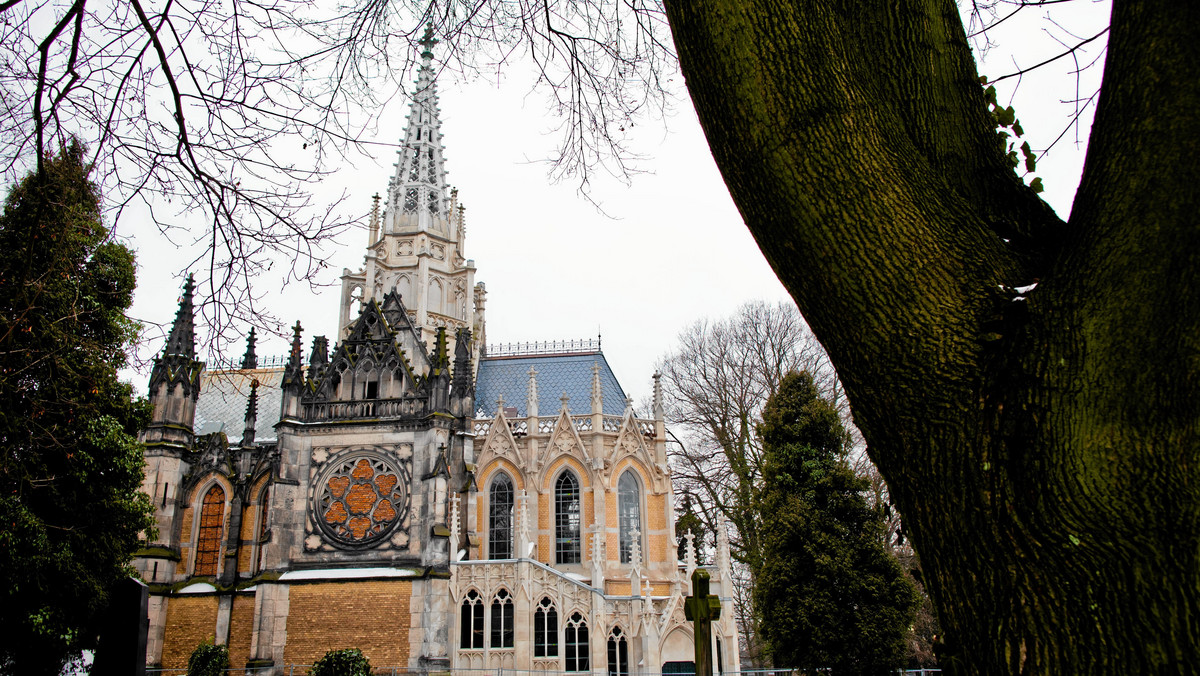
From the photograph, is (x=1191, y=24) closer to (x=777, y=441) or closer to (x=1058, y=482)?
(x=1058, y=482)

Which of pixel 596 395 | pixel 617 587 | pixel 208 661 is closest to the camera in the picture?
pixel 208 661

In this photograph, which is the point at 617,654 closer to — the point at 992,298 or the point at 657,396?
the point at 657,396

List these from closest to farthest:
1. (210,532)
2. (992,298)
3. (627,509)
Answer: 1. (992,298)
2. (210,532)
3. (627,509)

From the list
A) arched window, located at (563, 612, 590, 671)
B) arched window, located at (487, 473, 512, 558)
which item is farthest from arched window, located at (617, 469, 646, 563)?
arched window, located at (563, 612, 590, 671)

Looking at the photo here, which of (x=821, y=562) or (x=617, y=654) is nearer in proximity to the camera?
(x=821, y=562)

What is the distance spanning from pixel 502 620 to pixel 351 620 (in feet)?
13.2

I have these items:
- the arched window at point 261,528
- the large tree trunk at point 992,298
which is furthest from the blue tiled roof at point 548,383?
the large tree trunk at point 992,298

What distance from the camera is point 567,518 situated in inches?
1009

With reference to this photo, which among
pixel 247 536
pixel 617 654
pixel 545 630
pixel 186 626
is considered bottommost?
pixel 617 654

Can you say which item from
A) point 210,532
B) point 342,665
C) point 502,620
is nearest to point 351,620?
point 342,665

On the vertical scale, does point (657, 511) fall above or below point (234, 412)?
below

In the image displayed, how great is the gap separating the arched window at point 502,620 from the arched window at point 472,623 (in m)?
0.38

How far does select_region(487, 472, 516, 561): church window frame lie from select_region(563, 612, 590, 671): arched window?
14.8 feet

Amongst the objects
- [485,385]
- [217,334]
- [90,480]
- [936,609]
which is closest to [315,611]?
[90,480]
